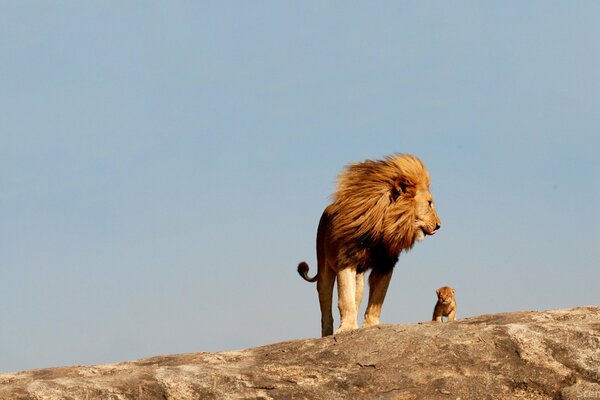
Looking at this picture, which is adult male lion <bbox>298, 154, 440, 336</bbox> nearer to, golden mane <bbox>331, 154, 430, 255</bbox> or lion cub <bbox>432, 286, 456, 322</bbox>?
golden mane <bbox>331, 154, 430, 255</bbox>

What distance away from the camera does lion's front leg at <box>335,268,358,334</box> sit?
13.9m

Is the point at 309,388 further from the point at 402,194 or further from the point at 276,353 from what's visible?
the point at 402,194

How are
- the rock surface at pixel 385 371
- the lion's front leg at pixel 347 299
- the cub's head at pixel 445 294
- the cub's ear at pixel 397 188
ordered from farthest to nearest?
1. the cub's head at pixel 445 294
2. the cub's ear at pixel 397 188
3. the lion's front leg at pixel 347 299
4. the rock surface at pixel 385 371

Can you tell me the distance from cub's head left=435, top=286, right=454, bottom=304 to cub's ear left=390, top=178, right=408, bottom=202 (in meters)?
3.22

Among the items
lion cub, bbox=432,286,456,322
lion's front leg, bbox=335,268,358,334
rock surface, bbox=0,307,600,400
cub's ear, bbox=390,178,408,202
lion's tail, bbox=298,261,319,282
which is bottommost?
rock surface, bbox=0,307,600,400

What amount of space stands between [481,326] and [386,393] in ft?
5.68

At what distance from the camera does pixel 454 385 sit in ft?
37.0

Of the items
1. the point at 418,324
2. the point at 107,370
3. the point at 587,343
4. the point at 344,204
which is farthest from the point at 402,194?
the point at 107,370

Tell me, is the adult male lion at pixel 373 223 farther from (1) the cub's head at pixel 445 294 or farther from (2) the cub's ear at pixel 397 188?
(1) the cub's head at pixel 445 294

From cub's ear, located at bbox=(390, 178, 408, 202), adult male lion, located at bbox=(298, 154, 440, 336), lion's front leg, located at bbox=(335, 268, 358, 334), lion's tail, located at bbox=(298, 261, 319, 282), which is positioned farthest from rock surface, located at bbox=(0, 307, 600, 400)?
lion's tail, located at bbox=(298, 261, 319, 282)

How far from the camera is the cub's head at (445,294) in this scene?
56.9 feet

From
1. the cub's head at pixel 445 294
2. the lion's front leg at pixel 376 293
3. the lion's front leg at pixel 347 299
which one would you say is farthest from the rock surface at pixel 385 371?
the cub's head at pixel 445 294

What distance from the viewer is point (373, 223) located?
46.8 ft

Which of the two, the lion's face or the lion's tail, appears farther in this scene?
the lion's tail
